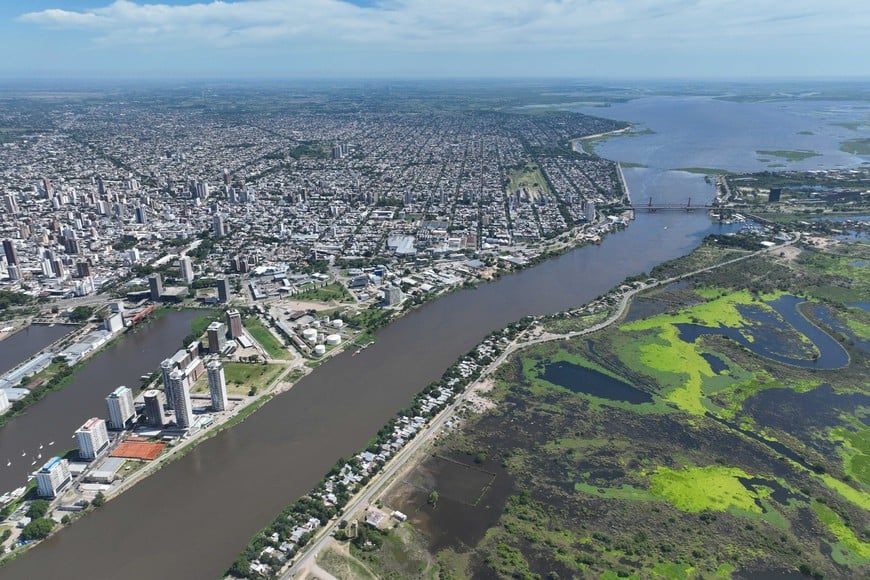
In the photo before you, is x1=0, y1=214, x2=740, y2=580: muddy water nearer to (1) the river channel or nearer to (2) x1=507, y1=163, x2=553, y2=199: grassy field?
(1) the river channel

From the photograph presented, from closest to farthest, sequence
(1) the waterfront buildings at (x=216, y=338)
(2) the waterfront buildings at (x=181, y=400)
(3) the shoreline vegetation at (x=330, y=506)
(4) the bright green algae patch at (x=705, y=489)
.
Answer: (3) the shoreline vegetation at (x=330, y=506) → (4) the bright green algae patch at (x=705, y=489) → (2) the waterfront buildings at (x=181, y=400) → (1) the waterfront buildings at (x=216, y=338)

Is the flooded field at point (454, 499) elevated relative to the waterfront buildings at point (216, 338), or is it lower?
lower

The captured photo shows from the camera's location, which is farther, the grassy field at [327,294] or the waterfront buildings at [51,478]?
the grassy field at [327,294]

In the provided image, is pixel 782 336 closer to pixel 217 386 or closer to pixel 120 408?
pixel 217 386

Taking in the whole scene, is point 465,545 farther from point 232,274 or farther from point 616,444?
point 232,274

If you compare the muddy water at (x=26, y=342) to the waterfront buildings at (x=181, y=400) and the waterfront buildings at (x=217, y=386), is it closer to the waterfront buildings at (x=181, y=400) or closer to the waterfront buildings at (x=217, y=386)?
the waterfront buildings at (x=181, y=400)

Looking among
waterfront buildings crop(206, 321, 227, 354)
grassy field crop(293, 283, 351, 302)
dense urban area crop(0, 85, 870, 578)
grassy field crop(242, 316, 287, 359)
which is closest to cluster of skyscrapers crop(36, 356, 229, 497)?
dense urban area crop(0, 85, 870, 578)

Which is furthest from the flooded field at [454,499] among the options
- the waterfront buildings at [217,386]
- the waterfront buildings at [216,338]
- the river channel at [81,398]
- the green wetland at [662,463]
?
the river channel at [81,398]
